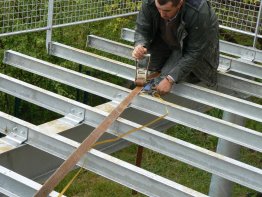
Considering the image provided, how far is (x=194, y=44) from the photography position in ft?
13.9

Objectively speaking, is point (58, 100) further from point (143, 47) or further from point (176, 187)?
point (176, 187)

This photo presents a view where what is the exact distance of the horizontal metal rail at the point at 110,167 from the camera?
283 centimetres

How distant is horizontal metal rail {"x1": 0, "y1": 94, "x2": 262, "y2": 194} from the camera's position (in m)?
3.11

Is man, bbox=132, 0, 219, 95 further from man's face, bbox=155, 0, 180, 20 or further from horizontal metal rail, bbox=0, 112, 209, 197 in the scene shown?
horizontal metal rail, bbox=0, 112, 209, 197

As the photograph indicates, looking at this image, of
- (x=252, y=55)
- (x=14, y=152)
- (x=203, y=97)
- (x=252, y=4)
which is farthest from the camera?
(x=252, y=4)

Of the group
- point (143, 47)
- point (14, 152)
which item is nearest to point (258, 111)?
point (143, 47)

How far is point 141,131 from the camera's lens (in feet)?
11.3

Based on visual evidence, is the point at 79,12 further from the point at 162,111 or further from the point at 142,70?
the point at 162,111

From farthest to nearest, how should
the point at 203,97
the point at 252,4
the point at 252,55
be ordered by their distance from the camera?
the point at 252,4
the point at 252,55
the point at 203,97

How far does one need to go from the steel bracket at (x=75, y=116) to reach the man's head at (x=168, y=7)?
947mm

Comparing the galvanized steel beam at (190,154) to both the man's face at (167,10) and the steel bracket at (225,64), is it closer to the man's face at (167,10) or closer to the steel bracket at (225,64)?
the man's face at (167,10)

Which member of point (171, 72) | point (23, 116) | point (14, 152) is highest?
point (171, 72)

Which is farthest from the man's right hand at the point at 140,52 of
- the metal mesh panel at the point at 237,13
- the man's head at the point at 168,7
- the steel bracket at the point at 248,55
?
the metal mesh panel at the point at 237,13

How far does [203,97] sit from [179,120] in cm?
48
